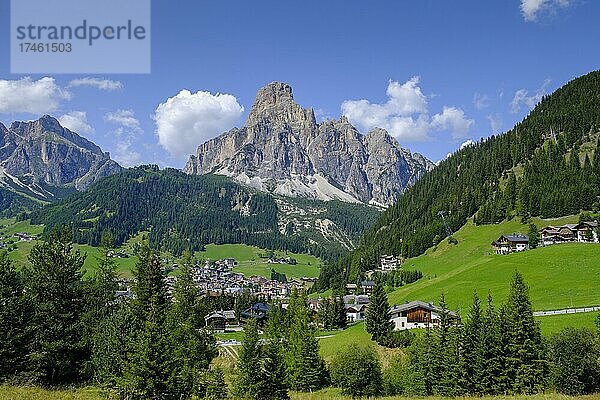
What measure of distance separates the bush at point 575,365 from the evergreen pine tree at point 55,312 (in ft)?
146

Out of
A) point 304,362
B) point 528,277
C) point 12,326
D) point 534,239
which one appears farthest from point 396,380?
point 534,239

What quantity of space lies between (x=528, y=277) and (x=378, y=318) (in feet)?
111

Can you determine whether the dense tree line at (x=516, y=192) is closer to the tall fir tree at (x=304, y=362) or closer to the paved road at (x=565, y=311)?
the paved road at (x=565, y=311)

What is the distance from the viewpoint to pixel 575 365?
4703 centimetres

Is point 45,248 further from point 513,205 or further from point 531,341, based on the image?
point 513,205

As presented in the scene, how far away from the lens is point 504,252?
131625mm

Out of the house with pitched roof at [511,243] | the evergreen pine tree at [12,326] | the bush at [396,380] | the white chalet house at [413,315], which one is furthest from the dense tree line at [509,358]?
the house with pitched roof at [511,243]

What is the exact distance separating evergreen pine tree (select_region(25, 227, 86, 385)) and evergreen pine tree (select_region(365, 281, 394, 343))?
185 ft

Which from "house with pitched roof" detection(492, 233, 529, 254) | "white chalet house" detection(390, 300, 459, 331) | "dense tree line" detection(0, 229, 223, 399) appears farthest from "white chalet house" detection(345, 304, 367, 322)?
"dense tree line" detection(0, 229, 223, 399)

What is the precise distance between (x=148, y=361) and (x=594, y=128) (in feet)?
669

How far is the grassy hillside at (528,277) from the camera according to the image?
3327 inches

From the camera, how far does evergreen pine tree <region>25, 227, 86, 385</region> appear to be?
3881 centimetres

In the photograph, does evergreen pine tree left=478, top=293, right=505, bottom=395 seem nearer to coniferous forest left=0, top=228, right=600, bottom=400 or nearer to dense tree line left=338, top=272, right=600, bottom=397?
dense tree line left=338, top=272, right=600, bottom=397

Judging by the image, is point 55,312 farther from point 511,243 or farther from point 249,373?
point 511,243
